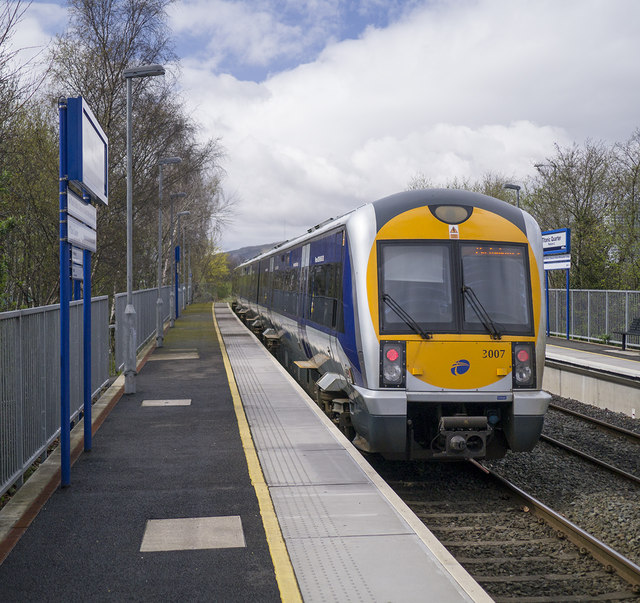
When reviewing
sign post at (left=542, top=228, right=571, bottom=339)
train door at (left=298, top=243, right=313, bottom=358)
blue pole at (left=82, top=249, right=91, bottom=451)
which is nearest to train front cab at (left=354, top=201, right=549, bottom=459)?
blue pole at (left=82, top=249, right=91, bottom=451)

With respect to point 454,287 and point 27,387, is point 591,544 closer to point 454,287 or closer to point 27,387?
point 454,287

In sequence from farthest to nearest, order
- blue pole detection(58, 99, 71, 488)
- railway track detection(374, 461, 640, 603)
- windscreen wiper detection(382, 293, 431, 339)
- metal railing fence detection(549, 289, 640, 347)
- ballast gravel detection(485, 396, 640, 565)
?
metal railing fence detection(549, 289, 640, 347), windscreen wiper detection(382, 293, 431, 339), ballast gravel detection(485, 396, 640, 565), blue pole detection(58, 99, 71, 488), railway track detection(374, 461, 640, 603)

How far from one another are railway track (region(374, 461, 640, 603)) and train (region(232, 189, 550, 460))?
0.54 metres

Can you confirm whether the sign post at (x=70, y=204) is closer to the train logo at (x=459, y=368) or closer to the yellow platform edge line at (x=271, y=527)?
the yellow platform edge line at (x=271, y=527)

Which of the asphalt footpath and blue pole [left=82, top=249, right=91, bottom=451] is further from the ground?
blue pole [left=82, top=249, right=91, bottom=451]

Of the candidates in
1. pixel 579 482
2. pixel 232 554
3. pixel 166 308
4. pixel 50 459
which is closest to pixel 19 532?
pixel 232 554

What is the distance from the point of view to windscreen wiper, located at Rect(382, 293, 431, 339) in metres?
7.68

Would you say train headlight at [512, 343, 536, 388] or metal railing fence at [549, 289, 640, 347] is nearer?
train headlight at [512, 343, 536, 388]

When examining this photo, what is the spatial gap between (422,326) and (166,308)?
30974mm

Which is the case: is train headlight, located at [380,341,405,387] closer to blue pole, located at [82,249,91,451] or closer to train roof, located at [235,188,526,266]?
train roof, located at [235,188,526,266]

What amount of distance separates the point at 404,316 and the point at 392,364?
0.54 meters

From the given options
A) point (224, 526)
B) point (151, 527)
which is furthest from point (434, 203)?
point (151, 527)

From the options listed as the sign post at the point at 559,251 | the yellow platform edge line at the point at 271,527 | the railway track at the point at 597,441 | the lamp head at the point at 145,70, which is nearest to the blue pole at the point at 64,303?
the yellow platform edge line at the point at 271,527

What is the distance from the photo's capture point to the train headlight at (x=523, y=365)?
7.78 metres
